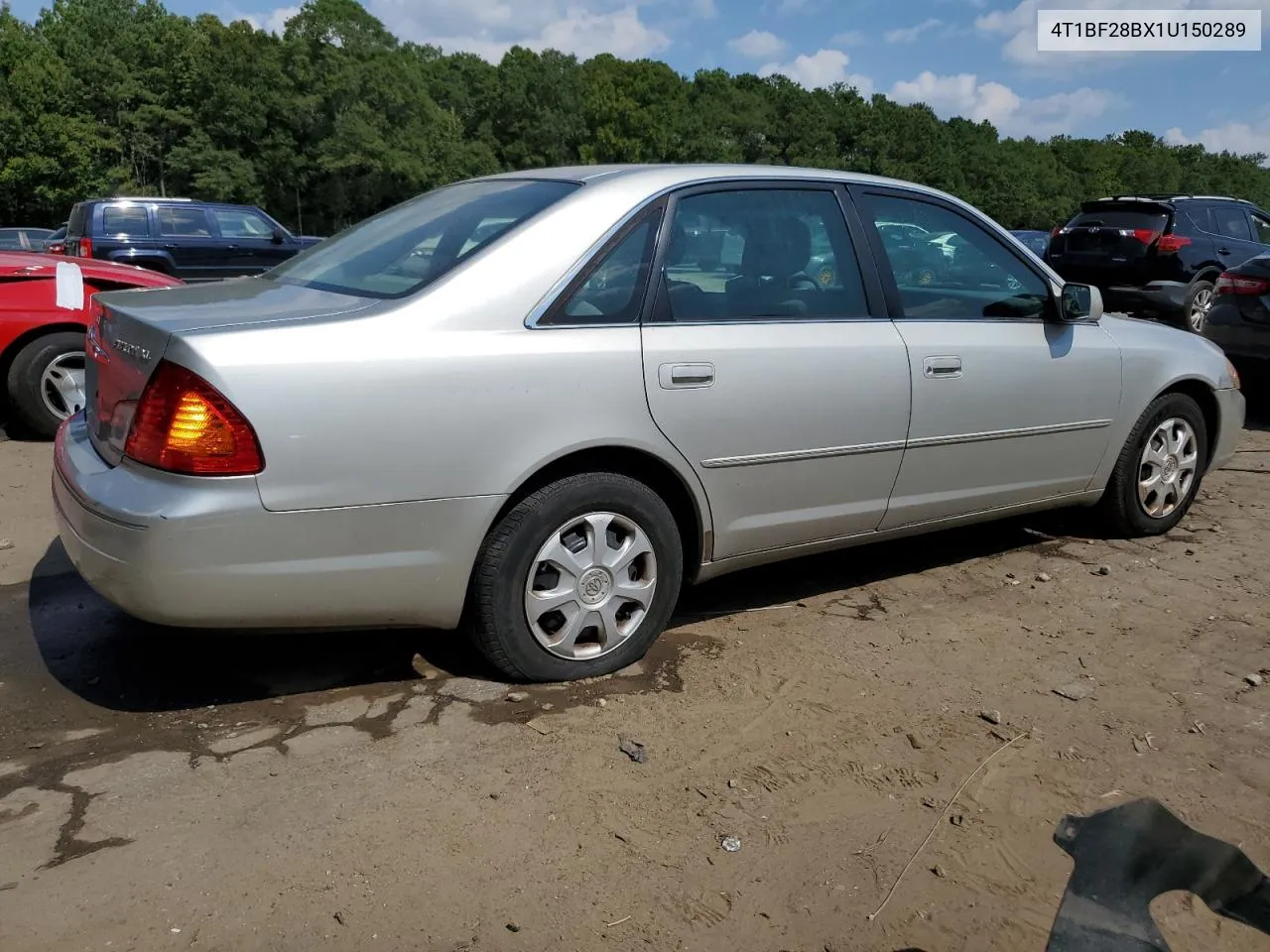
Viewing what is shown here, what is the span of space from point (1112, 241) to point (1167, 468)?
8758mm

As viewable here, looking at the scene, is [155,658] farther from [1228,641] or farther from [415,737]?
[1228,641]

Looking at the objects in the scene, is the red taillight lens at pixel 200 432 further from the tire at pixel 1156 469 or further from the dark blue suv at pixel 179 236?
the dark blue suv at pixel 179 236

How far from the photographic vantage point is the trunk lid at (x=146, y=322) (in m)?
2.89

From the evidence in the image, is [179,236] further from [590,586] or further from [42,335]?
[590,586]

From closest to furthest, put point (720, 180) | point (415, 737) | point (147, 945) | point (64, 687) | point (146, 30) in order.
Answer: point (147, 945) → point (415, 737) → point (64, 687) → point (720, 180) → point (146, 30)

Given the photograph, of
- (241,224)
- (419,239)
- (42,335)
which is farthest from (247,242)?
(419,239)

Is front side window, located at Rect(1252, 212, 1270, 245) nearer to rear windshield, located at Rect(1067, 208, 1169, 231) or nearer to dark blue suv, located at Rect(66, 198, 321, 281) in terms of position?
rear windshield, located at Rect(1067, 208, 1169, 231)

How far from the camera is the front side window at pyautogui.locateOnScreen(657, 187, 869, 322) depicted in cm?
349

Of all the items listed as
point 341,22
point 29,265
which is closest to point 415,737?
point 29,265

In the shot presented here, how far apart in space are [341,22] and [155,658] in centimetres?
6504

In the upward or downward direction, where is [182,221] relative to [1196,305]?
upward

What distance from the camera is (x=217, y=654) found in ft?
11.7

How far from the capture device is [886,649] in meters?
3.79

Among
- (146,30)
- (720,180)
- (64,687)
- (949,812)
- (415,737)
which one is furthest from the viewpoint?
(146,30)
